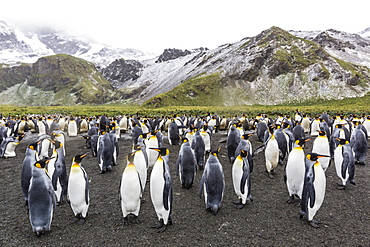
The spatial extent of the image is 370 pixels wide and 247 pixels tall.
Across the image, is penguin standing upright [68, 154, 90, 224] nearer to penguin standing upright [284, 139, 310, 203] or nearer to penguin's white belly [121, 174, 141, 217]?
penguin's white belly [121, 174, 141, 217]

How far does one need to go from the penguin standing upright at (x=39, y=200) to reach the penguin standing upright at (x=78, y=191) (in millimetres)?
373

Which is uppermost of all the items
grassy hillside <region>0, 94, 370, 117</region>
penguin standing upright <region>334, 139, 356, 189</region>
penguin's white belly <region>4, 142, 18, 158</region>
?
penguin standing upright <region>334, 139, 356, 189</region>

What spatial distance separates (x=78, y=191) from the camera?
4098 mm

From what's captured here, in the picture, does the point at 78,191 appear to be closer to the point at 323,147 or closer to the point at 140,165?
the point at 140,165

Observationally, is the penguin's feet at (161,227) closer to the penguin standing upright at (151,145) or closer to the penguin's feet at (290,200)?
the penguin's feet at (290,200)

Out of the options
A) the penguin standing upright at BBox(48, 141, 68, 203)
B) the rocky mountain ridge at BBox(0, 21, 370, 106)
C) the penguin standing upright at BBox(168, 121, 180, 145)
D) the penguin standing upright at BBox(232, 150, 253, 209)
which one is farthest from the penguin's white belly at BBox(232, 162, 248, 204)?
the rocky mountain ridge at BBox(0, 21, 370, 106)

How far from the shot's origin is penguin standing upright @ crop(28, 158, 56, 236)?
12.0 feet

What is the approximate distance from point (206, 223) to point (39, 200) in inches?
118

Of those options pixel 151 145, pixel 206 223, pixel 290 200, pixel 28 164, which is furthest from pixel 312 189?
pixel 28 164

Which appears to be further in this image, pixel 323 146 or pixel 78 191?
pixel 323 146

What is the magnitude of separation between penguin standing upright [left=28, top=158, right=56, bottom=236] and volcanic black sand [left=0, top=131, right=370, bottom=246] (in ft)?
0.73

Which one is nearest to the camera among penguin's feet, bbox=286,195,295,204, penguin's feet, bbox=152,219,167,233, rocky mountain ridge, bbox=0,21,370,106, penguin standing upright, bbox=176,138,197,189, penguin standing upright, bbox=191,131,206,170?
penguin's feet, bbox=152,219,167,233

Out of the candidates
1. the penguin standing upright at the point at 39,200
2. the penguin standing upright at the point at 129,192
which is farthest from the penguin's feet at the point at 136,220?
the penguin standing upright at the point at 39,200

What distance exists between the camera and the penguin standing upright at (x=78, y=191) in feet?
13.4
